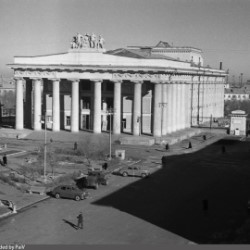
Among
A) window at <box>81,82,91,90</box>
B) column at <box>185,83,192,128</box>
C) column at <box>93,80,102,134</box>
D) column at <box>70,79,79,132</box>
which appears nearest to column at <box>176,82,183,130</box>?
column at <box>185,83,192,128</box>

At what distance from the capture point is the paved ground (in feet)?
76.9

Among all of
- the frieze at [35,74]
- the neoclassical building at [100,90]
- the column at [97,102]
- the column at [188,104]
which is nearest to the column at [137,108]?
the neoclassical building at [100,90]

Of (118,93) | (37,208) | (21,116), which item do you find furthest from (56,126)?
(37,208)

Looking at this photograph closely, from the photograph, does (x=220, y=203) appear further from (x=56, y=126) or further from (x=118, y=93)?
(x=56, y=126)

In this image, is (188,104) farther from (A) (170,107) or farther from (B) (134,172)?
(B) (134,172)

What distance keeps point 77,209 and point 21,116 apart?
34.5 metres

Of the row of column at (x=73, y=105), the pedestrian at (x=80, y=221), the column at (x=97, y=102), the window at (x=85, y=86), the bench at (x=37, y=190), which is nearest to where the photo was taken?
the pedestrian at (x=80, y=221)

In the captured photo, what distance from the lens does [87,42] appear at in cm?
5750

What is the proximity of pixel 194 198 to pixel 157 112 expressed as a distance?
1053 inches

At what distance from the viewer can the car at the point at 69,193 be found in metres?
28.6

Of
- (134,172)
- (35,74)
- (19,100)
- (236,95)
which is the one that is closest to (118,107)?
(35,74)

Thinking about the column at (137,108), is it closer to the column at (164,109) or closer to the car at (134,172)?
the column at (164,109)

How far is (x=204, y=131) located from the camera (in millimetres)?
67062

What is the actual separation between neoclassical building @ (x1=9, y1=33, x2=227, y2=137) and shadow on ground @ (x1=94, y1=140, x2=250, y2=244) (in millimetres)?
14023
